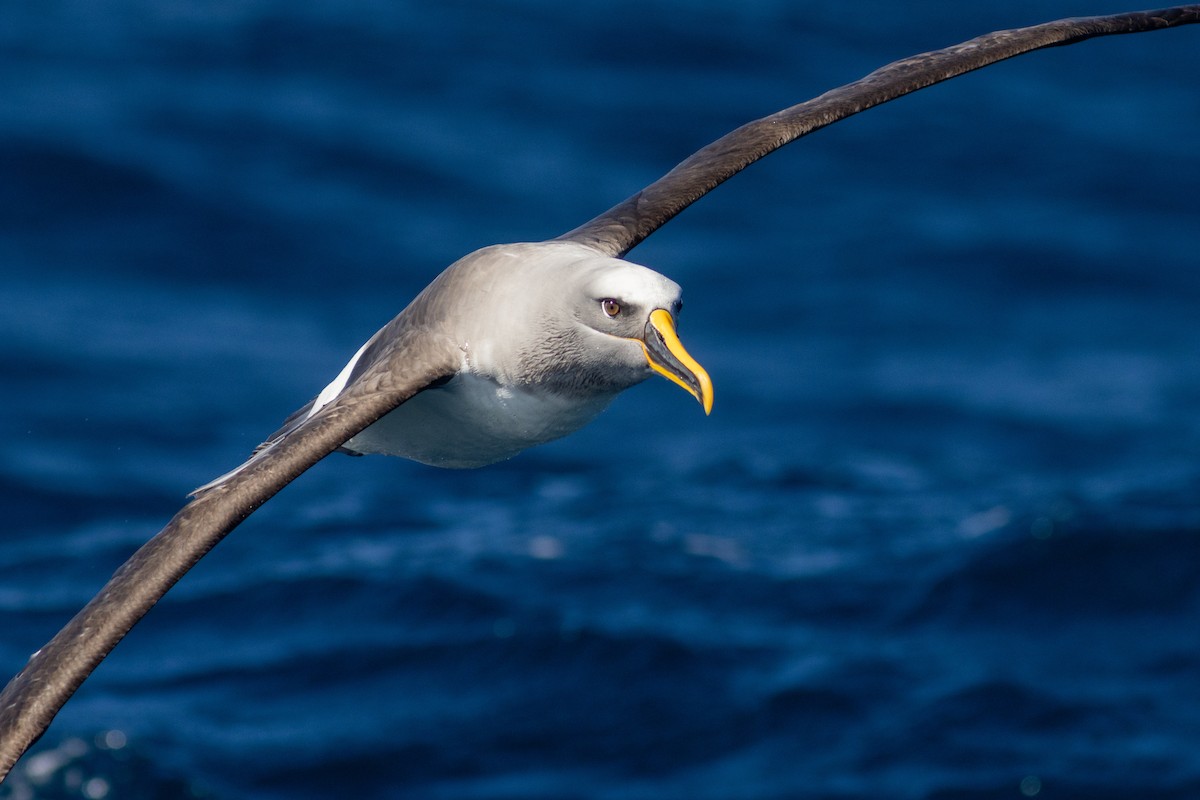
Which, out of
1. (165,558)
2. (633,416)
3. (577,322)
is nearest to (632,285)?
(577,322)

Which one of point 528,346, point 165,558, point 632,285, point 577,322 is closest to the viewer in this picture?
point 165,558

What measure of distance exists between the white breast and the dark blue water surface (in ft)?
27.4

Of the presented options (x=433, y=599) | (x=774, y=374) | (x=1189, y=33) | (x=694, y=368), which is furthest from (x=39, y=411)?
(x=1189, y=33)

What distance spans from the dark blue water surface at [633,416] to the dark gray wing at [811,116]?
8.74 metres

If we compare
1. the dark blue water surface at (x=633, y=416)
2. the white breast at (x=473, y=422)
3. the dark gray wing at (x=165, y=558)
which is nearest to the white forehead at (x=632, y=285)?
the white breast at (x=473, y=422)

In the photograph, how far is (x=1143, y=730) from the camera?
1891 centimetres

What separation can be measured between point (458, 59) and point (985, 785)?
18.1m

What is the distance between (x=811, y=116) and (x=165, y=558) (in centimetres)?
524

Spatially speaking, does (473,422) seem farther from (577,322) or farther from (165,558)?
(165,558)

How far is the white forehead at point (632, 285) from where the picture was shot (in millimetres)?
9078

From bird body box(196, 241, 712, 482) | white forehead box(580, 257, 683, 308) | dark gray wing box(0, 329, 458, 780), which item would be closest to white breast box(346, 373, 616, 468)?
bird body box(196, 241, 712, 482)

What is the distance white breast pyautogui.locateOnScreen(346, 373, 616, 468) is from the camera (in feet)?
32.0

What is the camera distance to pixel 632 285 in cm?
908

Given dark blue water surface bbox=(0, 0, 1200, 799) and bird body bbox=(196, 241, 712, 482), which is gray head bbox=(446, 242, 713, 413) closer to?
bird body bbox=(196, 241, 712, 482)
